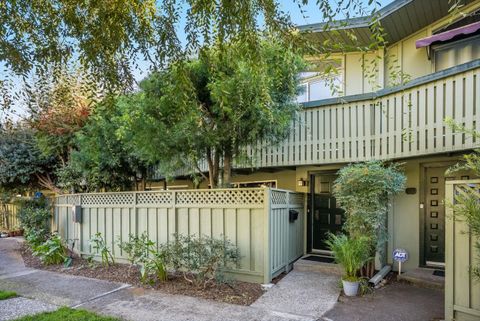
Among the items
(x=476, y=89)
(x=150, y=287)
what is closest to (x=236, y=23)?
(x=476, y=89)

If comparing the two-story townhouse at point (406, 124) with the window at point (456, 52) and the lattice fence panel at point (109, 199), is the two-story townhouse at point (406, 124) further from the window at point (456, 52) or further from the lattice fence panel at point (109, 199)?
the lattice fence panel at point (109, 199)

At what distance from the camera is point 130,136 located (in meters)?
6.95

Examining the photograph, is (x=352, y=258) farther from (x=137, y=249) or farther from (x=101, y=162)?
(x=101, y=162)

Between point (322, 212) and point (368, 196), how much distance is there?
8.54 ft

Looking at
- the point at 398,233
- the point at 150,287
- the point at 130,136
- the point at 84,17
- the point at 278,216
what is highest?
the point at 84,17

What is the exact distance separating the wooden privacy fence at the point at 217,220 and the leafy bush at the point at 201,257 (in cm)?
34

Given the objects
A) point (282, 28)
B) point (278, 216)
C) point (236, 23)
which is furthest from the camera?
point (278, 216)

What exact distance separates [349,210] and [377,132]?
6.20ft

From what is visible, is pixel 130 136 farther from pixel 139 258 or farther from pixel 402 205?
pixel 402 205

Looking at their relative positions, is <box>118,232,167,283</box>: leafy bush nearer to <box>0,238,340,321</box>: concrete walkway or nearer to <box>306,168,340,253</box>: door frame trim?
<box>0,238,340,321</box>: concrete walkway

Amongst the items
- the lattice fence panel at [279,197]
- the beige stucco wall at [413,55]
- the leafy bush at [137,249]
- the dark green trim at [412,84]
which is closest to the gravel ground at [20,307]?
the leafy bush at [137,249]

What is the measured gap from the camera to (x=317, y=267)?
7113 millimetres

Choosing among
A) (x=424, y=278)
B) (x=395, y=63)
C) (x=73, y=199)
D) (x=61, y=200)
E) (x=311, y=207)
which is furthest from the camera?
(x=61, y=200)

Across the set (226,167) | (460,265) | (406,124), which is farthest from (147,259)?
(406,124)
